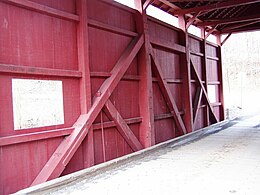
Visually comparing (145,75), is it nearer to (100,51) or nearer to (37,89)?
(100,51)

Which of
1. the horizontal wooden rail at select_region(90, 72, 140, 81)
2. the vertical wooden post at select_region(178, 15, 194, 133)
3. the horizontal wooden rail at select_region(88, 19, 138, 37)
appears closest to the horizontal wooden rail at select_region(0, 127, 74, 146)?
the horizontal wooden rail at select_region(90, 72, 140, 81)

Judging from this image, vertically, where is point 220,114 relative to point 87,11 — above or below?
below

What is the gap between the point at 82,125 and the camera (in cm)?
480

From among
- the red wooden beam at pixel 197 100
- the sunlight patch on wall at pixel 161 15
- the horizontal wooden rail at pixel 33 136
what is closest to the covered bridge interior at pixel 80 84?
the horizontal wooden rail at pixel 33 136

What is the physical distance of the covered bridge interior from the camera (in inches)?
156

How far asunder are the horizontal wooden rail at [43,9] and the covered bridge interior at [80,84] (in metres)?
0.01

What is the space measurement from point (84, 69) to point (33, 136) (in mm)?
1371

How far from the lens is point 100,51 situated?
18.4 feet

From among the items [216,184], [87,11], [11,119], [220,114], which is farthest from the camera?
[220,114]

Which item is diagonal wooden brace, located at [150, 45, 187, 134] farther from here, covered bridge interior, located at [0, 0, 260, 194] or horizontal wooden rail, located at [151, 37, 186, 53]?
horizontal wooden rail, located at [151, 37, 186, 53]

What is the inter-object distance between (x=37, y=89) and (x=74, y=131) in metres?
0.89

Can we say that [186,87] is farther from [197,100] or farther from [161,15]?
[161,15]

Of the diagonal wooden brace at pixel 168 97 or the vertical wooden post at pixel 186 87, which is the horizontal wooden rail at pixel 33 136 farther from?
the vertical wooden post at pixel 186 87

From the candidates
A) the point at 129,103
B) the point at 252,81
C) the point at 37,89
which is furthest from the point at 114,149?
the point at 252,81
